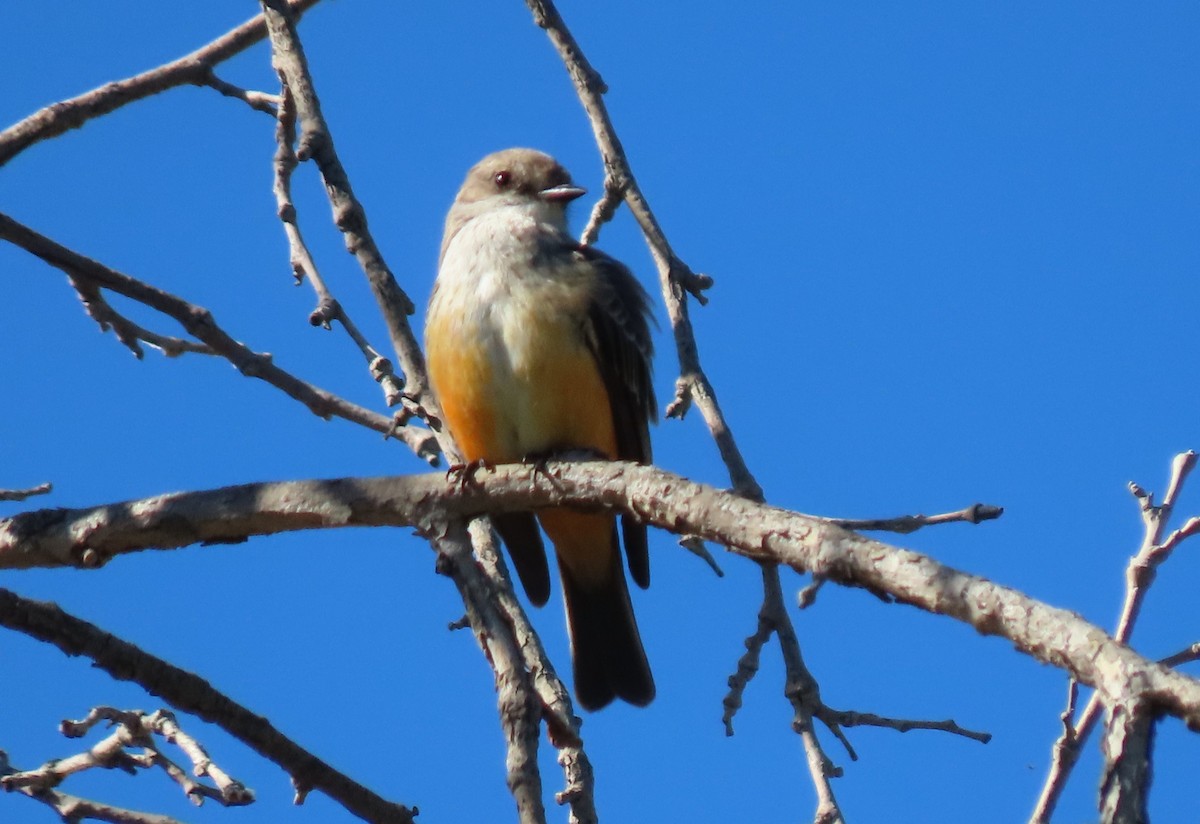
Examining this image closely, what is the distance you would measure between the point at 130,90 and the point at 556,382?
1817mm

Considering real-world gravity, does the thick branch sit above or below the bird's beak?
below

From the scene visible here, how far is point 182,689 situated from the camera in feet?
11.6

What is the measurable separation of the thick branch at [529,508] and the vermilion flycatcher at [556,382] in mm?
1403

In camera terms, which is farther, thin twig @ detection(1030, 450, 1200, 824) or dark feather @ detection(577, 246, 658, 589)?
dark feather @ detection(577, 246, 658, 589)

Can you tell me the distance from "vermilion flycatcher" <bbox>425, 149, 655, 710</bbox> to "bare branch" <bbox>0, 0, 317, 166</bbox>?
45.6 inches

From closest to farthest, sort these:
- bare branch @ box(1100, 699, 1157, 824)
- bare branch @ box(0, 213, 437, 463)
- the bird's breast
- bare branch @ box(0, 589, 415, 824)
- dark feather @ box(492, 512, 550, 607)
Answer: bare branch @ box(1100, 699, 1157, 824), bare branch @ box(0, 589, 415, 824), bare branch @ box(0, 213, 437, 463), the bird's breast, dark feather @ box(492, 512, 550, 607)

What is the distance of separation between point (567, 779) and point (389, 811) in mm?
396

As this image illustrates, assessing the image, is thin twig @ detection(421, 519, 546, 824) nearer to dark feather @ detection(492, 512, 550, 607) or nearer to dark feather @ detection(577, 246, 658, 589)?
dark feather @ detection(577, 246, 658, 589)

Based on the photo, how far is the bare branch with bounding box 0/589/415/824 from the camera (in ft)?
11.3

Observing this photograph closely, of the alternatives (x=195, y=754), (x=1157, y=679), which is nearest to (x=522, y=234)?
(x=195, y=754)

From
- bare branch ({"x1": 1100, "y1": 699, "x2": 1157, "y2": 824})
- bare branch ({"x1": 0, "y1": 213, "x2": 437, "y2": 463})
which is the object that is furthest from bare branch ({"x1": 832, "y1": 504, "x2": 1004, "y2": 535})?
bare branch ({"x1": 0, "y1": 213, "x2": 437, "y2": 463})

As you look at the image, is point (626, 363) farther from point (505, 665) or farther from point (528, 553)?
point (505, 665)

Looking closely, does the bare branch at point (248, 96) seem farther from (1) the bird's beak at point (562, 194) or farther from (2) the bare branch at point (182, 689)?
(2) the bare branch at point (182, 689)

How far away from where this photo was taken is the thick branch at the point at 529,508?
268 cm
